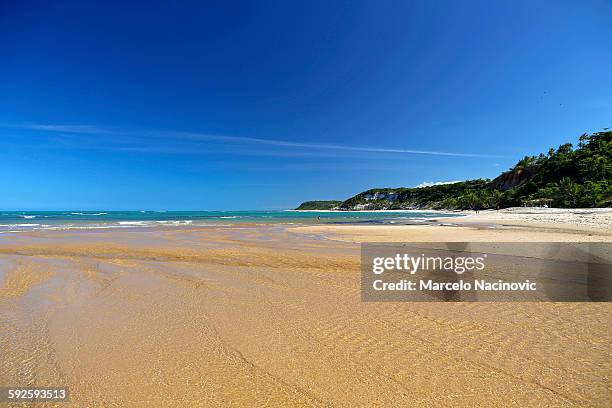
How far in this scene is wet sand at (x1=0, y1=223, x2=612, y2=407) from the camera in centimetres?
301

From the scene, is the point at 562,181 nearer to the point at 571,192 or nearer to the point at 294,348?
the point at 571,192

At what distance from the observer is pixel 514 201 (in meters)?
108

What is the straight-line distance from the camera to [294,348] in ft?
13.1

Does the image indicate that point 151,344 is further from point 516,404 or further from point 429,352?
point 516,404

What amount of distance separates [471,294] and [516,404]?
397 centimetres

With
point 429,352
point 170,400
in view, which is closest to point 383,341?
point 429,352

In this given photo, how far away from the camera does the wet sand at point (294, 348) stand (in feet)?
9.89

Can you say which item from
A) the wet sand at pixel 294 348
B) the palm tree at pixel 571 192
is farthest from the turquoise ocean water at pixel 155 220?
the wet sand at pixel 294 348

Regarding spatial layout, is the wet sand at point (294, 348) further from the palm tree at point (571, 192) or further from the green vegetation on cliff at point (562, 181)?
Result: the palm tree at point (571, 192)

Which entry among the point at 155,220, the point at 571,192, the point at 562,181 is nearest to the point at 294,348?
the point at 155,220

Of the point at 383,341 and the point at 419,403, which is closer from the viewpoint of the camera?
the point at 419,403

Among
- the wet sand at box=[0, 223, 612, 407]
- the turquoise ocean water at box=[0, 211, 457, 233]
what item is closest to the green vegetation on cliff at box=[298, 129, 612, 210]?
the turquoise ocean water at box=[0, 211, 457, 233]

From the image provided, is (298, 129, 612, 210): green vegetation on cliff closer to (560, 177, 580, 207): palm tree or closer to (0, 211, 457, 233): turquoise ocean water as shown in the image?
(560, 177, 580, 207): palm tree

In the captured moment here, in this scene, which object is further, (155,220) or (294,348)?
(155,220)
